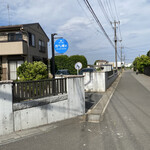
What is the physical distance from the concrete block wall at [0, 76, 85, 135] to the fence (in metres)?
0.19

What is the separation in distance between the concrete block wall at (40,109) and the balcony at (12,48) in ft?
35.5

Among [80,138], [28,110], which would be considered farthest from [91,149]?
[28,110]

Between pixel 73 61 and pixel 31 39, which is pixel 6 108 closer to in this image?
pixel 31 39

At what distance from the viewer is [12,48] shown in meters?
14.5

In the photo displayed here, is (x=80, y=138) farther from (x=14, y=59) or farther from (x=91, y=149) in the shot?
(x=14, y=59)

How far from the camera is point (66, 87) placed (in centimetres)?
535

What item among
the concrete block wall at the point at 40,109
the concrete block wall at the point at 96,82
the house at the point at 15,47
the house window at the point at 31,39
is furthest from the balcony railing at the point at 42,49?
the concrete block wall at the point at 40,109

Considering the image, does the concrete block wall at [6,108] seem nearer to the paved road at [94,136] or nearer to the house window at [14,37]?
the paved road at [94,136]

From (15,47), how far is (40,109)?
1190 centimetres

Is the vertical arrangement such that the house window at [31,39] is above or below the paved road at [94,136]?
above

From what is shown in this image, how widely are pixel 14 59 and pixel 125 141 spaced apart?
581 inches

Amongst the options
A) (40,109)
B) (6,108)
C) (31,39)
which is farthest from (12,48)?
(6,108)

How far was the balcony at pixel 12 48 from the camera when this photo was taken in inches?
568

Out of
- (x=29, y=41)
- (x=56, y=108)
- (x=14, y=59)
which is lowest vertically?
(x=56, y=108)
